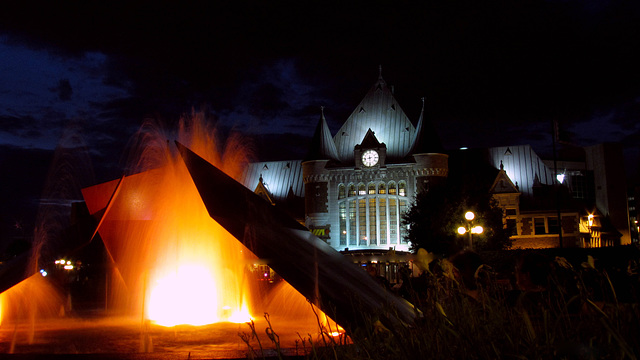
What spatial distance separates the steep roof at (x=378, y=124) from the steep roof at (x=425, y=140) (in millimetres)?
1628

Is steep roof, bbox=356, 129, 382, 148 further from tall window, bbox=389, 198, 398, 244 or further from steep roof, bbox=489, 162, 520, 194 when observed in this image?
steep roof, bbox=489, 162, 520, 194

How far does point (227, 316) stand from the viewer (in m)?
16.7

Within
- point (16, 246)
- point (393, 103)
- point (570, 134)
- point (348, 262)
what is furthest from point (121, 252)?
point (16, 246)

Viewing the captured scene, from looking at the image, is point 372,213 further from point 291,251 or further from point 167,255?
point 291,251

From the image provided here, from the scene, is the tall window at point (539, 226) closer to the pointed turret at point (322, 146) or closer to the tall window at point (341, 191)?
the tall window at point (341, 191)

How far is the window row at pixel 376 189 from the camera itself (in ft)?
192

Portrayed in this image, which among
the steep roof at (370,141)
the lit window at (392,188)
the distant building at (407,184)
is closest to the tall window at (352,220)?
the distant building at (407,184)

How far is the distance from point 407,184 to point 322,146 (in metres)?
10.2

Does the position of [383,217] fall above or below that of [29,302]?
above

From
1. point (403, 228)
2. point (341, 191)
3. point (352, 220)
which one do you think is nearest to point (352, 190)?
point (341, 191)

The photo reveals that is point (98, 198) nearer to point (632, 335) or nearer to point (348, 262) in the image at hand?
point (348, 262)

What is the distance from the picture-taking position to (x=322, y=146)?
6178cm

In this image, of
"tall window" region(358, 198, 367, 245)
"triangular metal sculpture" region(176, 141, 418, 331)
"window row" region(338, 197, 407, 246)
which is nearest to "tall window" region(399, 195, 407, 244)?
"window row" region(338, 197, 407, 246)

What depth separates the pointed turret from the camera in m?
61.2
